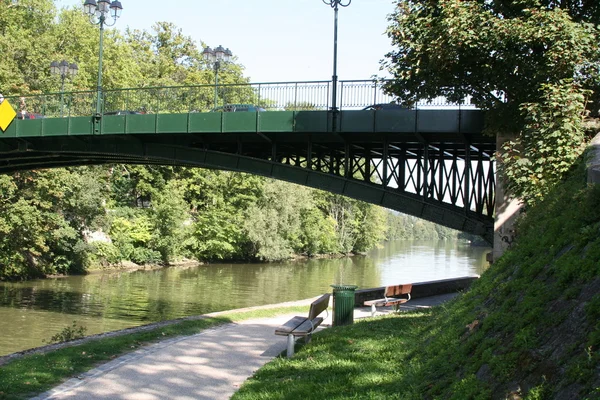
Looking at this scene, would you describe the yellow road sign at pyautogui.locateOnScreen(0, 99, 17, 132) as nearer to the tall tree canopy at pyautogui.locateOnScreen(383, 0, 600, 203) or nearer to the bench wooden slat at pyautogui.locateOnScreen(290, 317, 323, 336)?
the bench wooden slat at pyautogui.locateOnScreen(290, 317, 323, 336)

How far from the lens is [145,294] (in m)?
32.8

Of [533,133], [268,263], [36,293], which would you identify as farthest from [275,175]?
[268,263]

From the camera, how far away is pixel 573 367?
4.90 meters

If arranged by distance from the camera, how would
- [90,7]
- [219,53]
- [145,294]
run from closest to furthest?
[90,7] → [219,53] → [145,294]

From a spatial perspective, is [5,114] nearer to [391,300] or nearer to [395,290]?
[391,300]

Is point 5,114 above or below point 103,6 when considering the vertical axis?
below

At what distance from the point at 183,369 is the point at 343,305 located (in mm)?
4628

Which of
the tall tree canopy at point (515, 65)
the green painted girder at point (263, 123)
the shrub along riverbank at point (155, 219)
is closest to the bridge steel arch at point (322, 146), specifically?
the green painted girder at point (263, 123)

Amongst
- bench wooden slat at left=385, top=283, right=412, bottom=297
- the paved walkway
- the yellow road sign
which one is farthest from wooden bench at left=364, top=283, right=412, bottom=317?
the yellow road sign

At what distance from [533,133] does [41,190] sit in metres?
30.1

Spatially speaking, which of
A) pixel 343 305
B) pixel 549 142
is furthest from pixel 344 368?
pixel 549 142

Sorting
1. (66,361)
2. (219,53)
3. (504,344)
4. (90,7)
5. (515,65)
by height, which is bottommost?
(66,361)

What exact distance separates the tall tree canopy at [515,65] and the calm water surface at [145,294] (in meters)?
13.8

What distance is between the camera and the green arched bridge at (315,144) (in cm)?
1920
